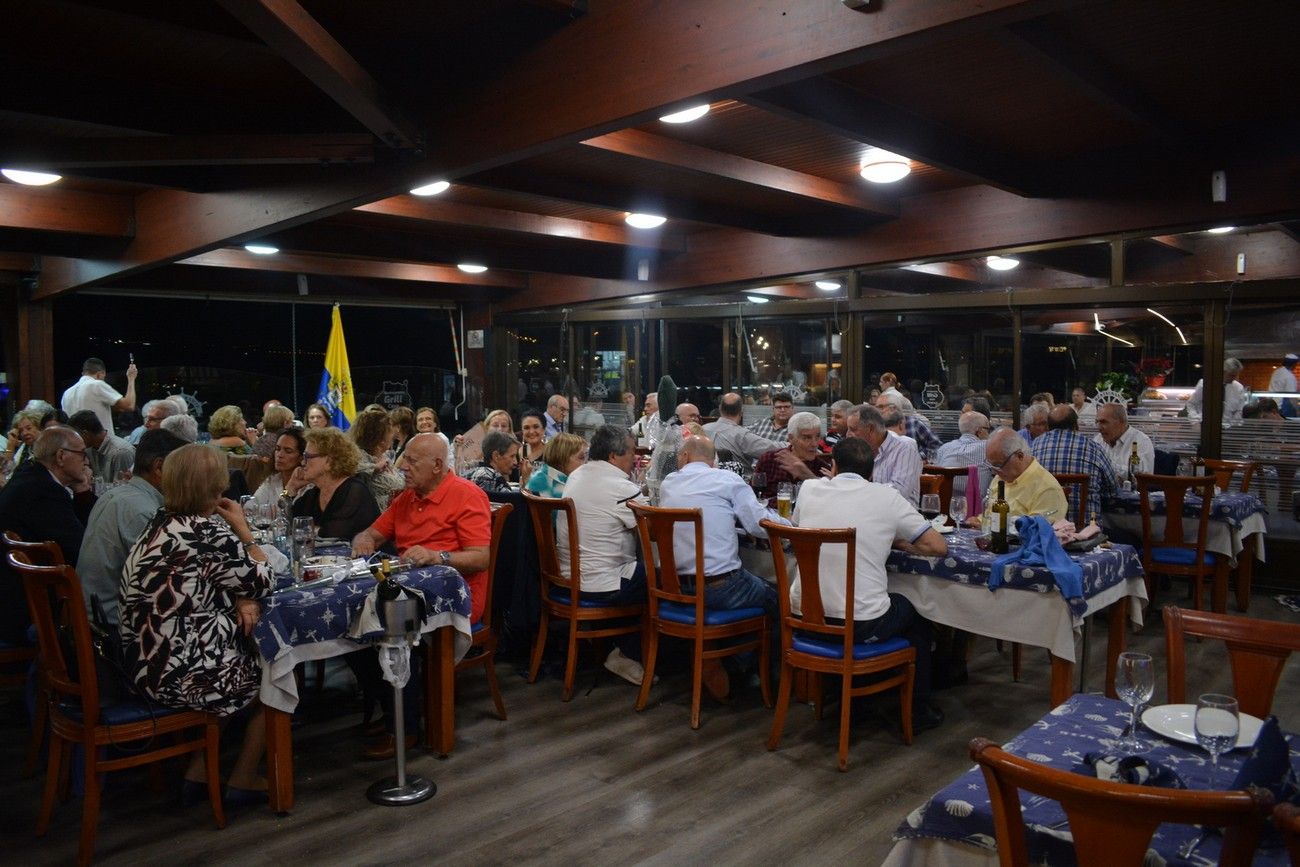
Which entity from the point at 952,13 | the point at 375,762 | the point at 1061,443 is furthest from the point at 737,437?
the point at 952,13

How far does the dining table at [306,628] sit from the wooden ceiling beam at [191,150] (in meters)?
2.16

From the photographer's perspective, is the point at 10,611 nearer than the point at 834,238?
Yes

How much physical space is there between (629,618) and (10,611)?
266 centimetres

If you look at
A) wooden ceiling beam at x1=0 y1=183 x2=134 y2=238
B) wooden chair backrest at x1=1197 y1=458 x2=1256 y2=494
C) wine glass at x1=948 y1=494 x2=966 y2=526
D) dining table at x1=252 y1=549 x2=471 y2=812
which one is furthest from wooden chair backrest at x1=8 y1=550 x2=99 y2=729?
wooden chair backrest at x1=1197 y1=458 x2=1256 y2=494

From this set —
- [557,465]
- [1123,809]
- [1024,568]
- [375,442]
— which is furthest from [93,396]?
[1123,809]

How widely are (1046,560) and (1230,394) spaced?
4.23 m

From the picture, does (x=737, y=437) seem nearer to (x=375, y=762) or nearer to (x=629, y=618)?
(x=629, y=618)

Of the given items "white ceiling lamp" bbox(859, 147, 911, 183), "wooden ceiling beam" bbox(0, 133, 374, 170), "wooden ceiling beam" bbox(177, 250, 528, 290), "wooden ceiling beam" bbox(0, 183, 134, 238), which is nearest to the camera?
"wooden ceiling beam" bbox(0, 133, 374, 170)

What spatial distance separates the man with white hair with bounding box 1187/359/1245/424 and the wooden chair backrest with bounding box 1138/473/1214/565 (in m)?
1.33

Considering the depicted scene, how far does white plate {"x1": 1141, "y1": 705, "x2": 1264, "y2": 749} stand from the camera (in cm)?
186

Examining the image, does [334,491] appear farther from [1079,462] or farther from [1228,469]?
[1228,469]

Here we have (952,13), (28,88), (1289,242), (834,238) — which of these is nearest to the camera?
(952,13)

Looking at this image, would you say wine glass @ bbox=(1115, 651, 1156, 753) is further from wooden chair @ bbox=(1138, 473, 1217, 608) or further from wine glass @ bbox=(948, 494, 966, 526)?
wooden chair @ bbox=(1138, 473, 1217, 608)

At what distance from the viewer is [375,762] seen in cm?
370
